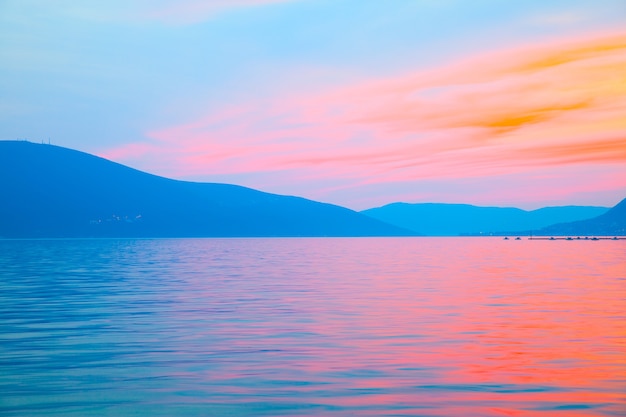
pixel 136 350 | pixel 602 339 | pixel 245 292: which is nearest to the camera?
pixel 136 350

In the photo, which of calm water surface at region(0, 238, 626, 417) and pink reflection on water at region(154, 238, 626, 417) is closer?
calm water surface at region(0, 238, 626, 417)

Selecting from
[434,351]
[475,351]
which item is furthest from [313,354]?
[475,351]

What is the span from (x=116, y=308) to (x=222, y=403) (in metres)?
21.4

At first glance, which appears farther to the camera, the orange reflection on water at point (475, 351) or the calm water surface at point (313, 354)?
the orange reflection on water at point (475, 351)

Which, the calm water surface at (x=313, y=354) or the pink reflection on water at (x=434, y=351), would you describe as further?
the pink reflection on water at (x=434, y=351)

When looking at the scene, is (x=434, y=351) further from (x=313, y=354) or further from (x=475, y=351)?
(x=313, y=354)

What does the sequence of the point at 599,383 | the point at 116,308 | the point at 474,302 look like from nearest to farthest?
the point at 599,383 < the point at 116,308 < the point at 474,302

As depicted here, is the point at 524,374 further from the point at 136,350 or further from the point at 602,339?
the point at 136,350

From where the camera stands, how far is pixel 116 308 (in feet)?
121

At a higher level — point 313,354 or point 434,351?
point 313,354

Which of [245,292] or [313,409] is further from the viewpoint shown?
[245,292]

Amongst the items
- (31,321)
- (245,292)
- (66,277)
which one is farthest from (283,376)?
(66,277)

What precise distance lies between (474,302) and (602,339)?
45.3 feet

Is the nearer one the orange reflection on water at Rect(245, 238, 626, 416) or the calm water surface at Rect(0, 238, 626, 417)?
the calm water surface at Rect(0, 238, 626, 417)
